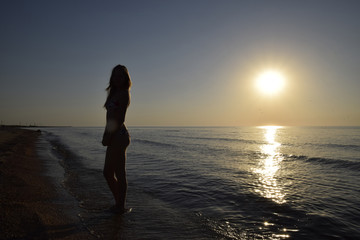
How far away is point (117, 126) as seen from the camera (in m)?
3.84

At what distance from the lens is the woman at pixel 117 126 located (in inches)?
151

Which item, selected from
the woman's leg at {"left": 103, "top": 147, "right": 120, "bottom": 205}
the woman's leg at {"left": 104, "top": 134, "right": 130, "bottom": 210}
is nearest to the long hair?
the woman's leg at {"left": 104, "top": 134, "right": 130, "bottom": 210}

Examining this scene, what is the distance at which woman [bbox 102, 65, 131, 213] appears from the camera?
151 inches

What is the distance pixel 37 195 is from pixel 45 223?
1.91 metres

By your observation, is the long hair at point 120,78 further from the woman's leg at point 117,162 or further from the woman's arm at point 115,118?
the woman's leg at point 117,162

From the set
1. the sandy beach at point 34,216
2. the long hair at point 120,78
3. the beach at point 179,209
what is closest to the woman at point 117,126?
the long hair at point 120,78

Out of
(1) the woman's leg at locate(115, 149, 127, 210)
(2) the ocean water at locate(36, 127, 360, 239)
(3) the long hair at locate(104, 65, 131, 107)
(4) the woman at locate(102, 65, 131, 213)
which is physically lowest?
(2) the ocean water at locate(36, 127, 360, 239)

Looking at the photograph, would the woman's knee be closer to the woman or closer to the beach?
the woman

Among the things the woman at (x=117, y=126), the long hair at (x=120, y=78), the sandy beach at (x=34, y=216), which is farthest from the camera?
the long hair at (x=120, y=78)

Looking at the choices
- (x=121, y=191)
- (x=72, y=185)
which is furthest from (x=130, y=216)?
(x=72, y=185)

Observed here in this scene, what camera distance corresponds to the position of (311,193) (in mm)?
6598

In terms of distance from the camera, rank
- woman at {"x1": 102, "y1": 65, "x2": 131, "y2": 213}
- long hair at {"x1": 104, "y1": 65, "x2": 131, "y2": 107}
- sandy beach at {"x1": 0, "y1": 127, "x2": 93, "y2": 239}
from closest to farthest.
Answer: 1. sandy beach at {"x1": 0, "y1": 127, "x2": 93, "y2": 239}
2. woman at {"x1": 102, "y1": 65, "x2": 131, "y2": 213}
3. long hair at {"x1": 104, "y1": 65, "x2": 131, "y2": 107}

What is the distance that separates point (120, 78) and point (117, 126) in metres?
0.88

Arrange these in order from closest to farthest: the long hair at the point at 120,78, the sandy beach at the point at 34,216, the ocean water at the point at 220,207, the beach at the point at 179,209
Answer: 1. the sandy beach at the point at 34,216
2. the beach at the point at 179,209
3. the ocean water at the point at 220,207
4. the long hair at the point at 120,78
